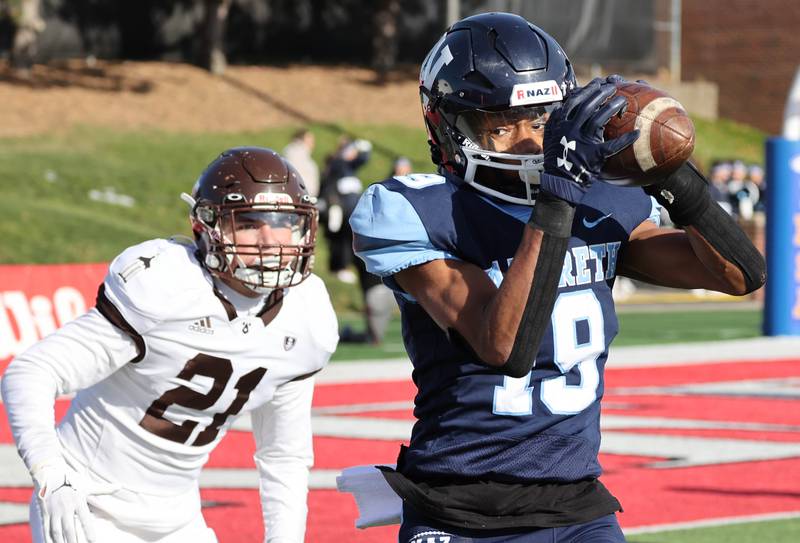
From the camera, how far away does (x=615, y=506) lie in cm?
335

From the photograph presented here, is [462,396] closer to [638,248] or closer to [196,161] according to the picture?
[638,248]

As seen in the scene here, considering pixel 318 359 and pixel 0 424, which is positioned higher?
pixel 318 359

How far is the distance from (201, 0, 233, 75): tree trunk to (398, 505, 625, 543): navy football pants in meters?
28.1

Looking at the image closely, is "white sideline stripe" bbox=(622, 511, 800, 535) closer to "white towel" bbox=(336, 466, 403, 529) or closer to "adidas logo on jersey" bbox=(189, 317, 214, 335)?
"adidas logo on jersey" bbox=(189, 317, 214, 335)

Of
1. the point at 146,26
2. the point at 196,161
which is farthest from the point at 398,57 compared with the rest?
the point at 196,161

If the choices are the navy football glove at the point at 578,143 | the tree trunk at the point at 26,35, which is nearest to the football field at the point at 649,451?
the navy football glove at the point at 578,143

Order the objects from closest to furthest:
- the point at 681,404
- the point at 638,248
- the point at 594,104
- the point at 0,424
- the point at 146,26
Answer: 1. the point at 594,104
2. the point at 638,248
3. the point at 0,424
4. the point at 681,404
5. the point at 146,26

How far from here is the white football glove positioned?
345 cm

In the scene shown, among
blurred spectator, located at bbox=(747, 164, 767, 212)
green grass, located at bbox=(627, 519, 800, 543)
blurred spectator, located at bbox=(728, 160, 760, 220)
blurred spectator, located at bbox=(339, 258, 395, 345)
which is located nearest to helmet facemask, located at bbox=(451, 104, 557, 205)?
green grass, located at bbox=(627, 519, 800, 543)

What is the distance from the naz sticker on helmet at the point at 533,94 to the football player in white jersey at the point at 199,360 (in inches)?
41.1

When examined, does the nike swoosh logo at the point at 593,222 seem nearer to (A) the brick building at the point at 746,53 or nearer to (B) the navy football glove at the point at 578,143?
(B) the navy football glove at the point at 578,143

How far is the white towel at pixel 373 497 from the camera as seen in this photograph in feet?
11.3

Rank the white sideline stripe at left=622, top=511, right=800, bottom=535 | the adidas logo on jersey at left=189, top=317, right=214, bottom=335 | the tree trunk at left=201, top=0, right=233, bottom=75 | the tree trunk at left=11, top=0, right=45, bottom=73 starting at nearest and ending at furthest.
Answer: the adidas logo on jersey at left=189, top=317, right=214, bottom=335, the white sideline stripe at left=622, top=511, right=800, bottom=535, the tree trunk at left=11, top=0, right=45, bottom=73, the tree trunk at left=201, top=0, right=233, bottom=75

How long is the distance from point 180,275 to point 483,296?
4.13 feet
